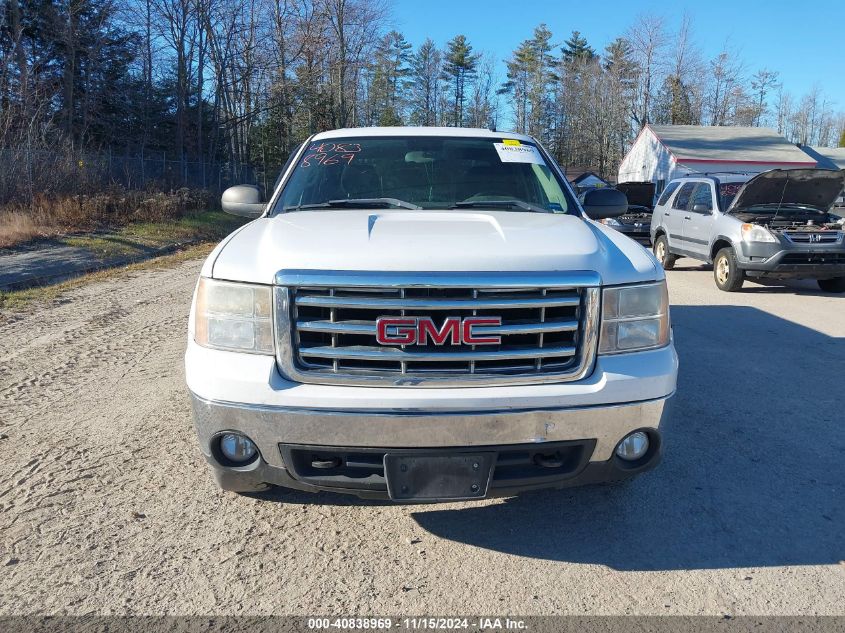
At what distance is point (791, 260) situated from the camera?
9383mm

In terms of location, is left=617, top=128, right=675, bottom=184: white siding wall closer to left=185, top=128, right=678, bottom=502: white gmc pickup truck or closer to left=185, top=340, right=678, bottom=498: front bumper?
left=185, top=128, right=678, bottom=502: white gmc pickup truck

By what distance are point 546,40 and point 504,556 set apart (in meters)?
71.8

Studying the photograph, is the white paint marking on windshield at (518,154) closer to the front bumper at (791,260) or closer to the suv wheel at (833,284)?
the front bumper at (791,260)

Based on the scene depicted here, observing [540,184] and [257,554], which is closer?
[257,554]

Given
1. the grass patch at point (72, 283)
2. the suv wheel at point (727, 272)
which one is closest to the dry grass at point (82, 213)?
the grass patch at point (72, 283)

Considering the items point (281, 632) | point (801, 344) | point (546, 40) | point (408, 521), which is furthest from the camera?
point (546, 40)

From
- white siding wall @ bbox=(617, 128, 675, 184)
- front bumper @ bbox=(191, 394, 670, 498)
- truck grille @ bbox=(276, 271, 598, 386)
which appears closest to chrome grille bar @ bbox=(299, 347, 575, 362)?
truck grille @ bbox=(276, 271, 598, 386)

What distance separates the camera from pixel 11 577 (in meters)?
2.53

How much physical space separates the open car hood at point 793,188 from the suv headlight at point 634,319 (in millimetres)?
8207

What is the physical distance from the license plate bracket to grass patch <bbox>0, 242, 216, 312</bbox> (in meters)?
6.59

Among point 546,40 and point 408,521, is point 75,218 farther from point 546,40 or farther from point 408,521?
point 546,40

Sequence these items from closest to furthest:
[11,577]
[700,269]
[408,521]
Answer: [11,577]
[408,521]
[700,269]

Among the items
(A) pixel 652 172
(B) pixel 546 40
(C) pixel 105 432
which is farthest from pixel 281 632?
(B) pixel 546 40

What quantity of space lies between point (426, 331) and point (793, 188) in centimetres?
966
